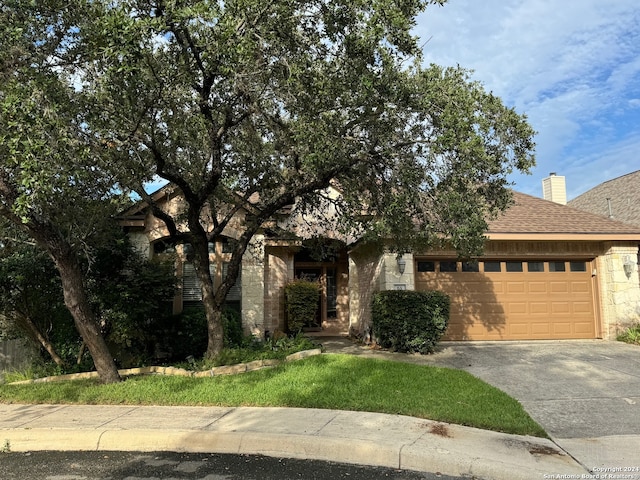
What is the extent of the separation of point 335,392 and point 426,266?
6509mm

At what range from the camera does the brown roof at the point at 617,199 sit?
17370 millimetres

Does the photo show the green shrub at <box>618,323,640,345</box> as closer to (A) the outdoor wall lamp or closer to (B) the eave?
(A) the outdoor wall lamp

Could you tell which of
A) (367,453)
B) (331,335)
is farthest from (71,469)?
(331,335)

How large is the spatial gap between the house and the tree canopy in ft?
13.0

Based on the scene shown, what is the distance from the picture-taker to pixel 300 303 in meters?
13.6

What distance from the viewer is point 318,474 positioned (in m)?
4.70

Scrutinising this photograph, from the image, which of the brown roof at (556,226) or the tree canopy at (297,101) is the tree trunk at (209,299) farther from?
the brown roof at (556,226)

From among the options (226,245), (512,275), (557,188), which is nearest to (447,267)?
(512,275)

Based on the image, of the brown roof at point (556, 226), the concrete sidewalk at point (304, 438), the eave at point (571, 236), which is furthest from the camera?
the brown roof at point (556, 226)

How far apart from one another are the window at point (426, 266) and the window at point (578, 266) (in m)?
3.99

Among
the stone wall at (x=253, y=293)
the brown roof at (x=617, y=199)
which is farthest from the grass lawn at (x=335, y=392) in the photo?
the brown roof at (x=617, y=199)

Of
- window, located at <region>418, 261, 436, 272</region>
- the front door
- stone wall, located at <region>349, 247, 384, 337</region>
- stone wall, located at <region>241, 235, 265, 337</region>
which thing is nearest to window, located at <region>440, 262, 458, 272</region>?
window, located at <region>418, 261, 436, 272</region>

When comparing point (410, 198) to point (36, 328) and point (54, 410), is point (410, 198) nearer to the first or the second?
point (54, 410)

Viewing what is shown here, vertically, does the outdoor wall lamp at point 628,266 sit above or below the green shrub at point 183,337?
above
